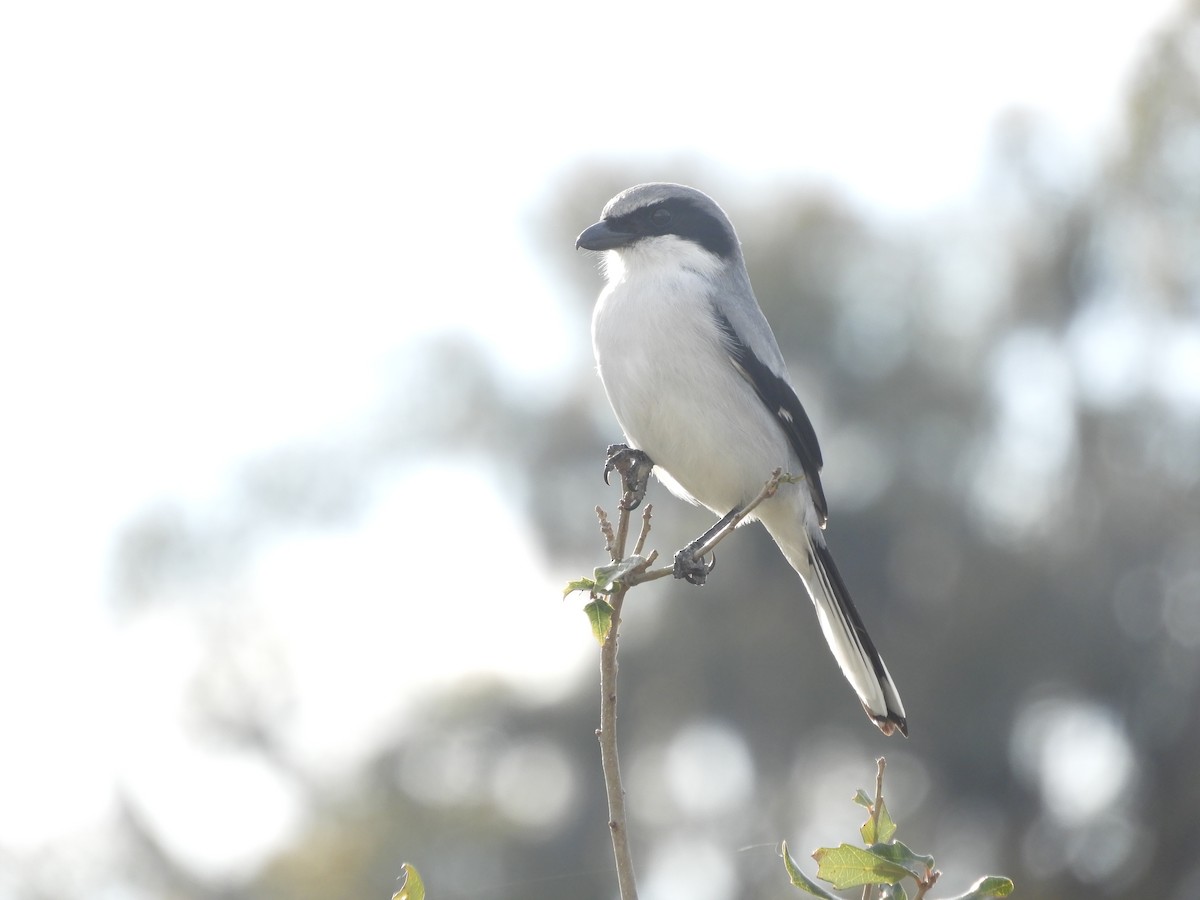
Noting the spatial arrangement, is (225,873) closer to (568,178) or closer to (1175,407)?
(568,178)

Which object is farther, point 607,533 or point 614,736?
point 607,533

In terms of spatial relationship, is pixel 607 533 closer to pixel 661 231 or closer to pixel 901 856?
pixel 901 856

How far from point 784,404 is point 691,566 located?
122 cm

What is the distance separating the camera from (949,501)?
28.8 m

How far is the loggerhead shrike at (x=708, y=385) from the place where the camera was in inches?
193

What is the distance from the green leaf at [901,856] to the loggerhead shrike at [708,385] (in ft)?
6.45

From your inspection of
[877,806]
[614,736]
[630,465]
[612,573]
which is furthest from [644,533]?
[630,465]

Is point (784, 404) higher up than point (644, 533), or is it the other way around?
point (644, 533)

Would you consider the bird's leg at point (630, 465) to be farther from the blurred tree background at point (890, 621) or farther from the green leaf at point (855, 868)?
the blurred tree background at point (890, 621)

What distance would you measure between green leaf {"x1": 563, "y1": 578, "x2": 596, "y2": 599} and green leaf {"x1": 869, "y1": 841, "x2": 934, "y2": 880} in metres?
0.75

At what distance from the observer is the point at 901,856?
8.87 feet

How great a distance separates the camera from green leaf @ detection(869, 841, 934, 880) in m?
2.69

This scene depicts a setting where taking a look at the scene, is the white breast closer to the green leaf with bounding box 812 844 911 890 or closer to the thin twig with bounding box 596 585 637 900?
the thin twig with bounding box 596 585 637 900

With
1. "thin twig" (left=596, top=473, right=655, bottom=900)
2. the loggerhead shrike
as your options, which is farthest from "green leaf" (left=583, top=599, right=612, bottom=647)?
the loggerhead shrike
